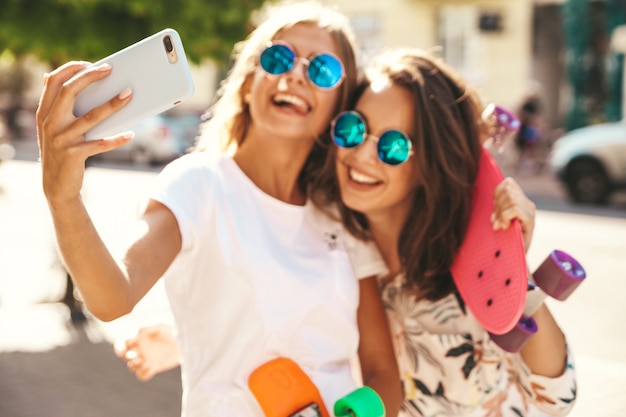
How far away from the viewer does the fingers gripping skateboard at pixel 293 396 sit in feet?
5.86

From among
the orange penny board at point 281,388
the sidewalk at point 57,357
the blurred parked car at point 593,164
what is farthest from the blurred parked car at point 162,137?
the orange penny board at point 281,388

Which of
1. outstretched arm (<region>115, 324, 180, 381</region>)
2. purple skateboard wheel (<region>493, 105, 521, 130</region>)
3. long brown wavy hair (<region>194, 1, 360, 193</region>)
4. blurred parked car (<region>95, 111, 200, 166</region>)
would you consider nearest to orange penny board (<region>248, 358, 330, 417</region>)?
outstretched arm (<region>115, 324, 180, 381</region>)

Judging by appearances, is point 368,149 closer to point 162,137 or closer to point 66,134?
point 66,134

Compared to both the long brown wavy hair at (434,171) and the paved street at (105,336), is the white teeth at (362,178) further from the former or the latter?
the paved street at (105,336)

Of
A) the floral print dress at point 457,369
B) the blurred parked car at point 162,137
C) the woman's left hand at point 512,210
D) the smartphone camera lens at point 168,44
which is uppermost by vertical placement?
the smartphone camera lens at point 168,44

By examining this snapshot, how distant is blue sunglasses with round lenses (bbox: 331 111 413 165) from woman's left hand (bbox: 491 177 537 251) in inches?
11.3

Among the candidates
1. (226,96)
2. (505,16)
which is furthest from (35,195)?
(505,16)

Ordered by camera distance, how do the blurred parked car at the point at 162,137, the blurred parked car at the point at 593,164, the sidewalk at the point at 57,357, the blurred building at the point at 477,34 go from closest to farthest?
1. the sidewalk at the point at 57,357
2. the blurred parked car at the point at 593,164
3. the blurred parked car at the point at 162,137
4. the blurred building at the point at 477,34

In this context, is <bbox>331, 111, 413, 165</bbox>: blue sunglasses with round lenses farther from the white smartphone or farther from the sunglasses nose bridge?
the white smartphone

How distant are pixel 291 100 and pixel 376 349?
722 mm

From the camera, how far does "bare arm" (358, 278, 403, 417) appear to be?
216cm

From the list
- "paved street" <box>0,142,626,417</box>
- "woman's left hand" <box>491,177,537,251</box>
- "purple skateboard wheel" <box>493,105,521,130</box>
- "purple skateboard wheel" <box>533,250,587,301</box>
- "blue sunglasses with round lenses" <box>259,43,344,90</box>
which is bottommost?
"paved street" <box>0,142,626,417</box>

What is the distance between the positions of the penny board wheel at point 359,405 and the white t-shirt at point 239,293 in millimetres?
116

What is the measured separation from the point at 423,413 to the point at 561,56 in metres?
22.7
